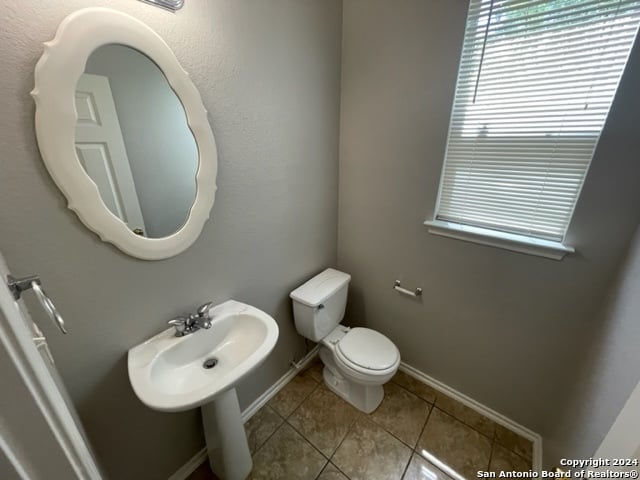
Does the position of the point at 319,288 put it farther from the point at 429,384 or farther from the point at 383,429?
the point at 429,384

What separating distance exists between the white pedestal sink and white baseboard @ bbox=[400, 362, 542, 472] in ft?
3.81

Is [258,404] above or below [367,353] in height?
below

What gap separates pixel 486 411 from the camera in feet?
5.08

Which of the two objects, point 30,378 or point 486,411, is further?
point 486,411

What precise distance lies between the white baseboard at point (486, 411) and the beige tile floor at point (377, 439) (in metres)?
0.03

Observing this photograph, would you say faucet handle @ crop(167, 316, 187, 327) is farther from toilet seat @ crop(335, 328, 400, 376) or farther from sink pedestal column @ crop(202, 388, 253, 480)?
toilet seat @ crop(335, 328, 400, 376)

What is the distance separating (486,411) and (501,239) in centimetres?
109

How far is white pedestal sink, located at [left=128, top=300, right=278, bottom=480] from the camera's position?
0.86m

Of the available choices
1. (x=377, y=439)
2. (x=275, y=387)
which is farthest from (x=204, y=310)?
(x=377, y=439)

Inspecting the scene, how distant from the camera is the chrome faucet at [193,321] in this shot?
104cm

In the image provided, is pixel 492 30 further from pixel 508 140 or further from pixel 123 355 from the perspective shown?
pixel 123 355

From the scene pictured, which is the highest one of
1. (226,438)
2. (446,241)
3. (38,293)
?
(38,293)

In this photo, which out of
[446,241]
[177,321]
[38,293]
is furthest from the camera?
[446,241]

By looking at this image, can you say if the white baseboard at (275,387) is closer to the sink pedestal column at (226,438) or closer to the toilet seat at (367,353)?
the sink pedestal column at (226,438)
